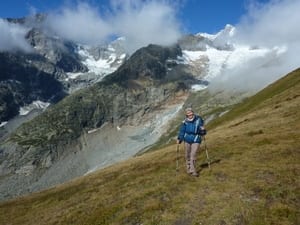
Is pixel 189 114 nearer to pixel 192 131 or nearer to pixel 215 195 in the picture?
pixel 192 131

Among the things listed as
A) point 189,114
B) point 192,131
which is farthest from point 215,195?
point 189,114

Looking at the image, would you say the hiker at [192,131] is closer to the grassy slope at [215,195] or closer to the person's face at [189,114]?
the person's face at [189,114]

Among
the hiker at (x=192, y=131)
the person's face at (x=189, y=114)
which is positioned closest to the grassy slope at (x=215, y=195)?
the hiker at (x=192, y=131)

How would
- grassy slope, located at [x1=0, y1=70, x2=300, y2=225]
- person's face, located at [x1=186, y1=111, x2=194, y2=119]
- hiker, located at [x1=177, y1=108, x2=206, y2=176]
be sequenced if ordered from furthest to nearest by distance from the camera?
hiker, located at [x1=177, y1=108, x2=206, y2=176] → person's face, located at [x1=186, y1=111, x2=194, y2=119] → grassy slope, located at [x1=0, y1=70, x2=300, y2=225]

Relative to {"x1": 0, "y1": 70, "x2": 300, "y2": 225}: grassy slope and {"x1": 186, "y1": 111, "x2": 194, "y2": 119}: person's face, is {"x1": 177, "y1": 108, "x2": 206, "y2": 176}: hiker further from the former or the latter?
{"x1": 0, "y1": 70, "x2": 300, "y2": 225}: grassy slope

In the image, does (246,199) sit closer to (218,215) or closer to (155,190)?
(218,215)

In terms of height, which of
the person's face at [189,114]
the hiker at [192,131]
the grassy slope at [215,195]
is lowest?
the grassy slope at [215,195]

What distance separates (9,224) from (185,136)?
74.0 feet

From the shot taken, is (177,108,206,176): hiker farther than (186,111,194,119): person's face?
Yes

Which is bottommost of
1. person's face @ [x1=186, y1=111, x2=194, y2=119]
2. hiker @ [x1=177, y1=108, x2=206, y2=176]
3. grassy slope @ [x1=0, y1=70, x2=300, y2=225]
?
grassy slope @ [x1=0, y1=70, x2=300, y2=225]

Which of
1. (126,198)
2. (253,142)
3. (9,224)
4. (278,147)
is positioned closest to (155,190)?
(126,198)

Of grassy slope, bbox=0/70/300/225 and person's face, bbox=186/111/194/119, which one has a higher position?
person's face, bbox=186/111/194/119

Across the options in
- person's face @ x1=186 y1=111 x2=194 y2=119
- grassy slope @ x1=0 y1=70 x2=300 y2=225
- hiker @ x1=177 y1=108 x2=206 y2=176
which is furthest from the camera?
hiker @ x1=177 y1=108 x2=206 y2=176

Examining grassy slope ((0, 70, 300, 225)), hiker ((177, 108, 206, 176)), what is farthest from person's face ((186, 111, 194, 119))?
grassy slope ((0, 70, 300, 225))
